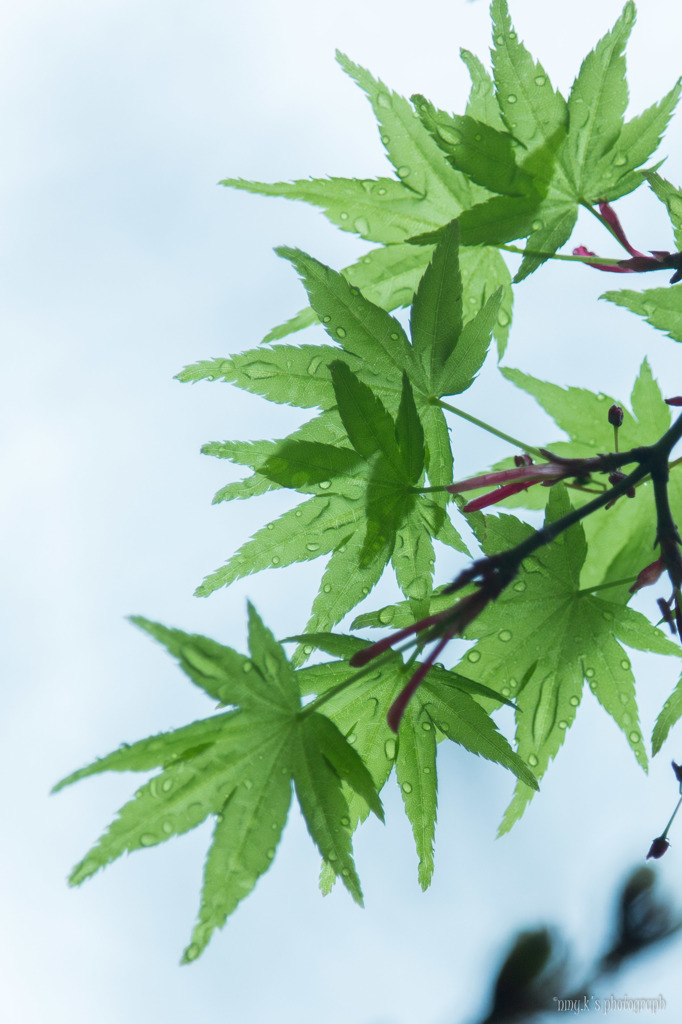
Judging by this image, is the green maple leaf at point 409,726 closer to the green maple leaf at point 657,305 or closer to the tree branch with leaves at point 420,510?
the tree branch with leaves at point 420,510

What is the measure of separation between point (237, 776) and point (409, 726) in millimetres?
241

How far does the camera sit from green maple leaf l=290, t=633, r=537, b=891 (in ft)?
3.02

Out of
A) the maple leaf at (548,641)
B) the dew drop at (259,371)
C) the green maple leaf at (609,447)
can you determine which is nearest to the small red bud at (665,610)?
the maple leaf at (548,641)

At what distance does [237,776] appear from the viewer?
0.79m

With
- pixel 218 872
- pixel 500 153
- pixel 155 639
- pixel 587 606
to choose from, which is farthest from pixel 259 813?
pixel 500 153

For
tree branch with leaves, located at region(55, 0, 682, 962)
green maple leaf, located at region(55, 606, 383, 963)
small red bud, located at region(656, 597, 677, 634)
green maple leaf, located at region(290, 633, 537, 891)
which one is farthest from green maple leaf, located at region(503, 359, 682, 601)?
green maple leaf, located at region(55, 606, 383, 963)

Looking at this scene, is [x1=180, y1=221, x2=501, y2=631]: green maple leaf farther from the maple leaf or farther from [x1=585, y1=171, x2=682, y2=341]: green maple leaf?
[x1=585, y1=171, x2=682, y2=341]: green maple leaf

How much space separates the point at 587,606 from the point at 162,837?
0.60 m

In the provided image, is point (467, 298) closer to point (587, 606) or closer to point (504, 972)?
point (587, 606)

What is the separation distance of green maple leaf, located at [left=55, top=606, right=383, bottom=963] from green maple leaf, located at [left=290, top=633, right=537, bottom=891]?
105 mm

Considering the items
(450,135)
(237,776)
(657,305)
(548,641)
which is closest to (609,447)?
(657,305)

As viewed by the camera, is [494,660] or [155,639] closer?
[155,639]

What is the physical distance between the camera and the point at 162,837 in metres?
0.75

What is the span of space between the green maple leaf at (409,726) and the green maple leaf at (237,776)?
0.11 meters
